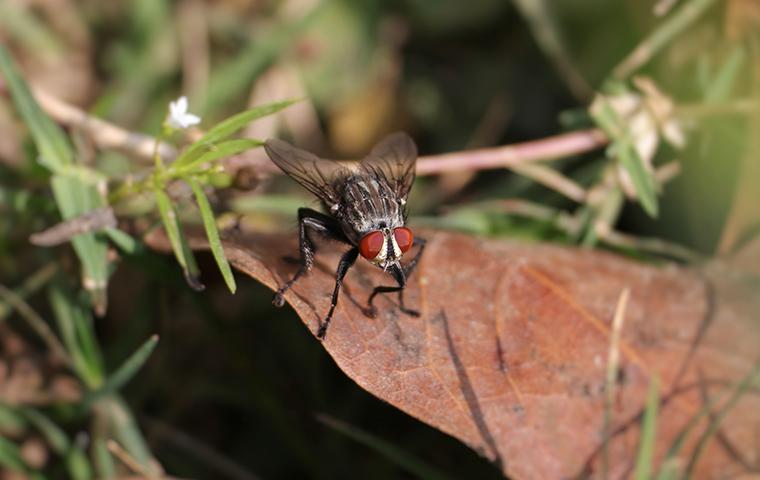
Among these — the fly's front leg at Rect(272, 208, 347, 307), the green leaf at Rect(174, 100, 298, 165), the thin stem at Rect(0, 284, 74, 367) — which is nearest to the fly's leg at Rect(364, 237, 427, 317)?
the fly's front leg at Rect(272, 208, 347, 307)

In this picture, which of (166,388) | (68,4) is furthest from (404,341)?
(68,4)

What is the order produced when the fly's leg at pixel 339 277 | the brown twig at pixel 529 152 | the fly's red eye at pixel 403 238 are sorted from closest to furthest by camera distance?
the fly's leg at pixel 339 277, the fly's red eye at pixel 403 238, the brown twig at pixel 529 152

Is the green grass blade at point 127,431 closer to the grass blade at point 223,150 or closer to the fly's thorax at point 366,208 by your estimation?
the grass blade at point 223,150

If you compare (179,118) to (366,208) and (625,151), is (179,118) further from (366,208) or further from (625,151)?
(625,151)

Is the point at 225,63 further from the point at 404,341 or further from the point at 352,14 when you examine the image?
the point at 404,341

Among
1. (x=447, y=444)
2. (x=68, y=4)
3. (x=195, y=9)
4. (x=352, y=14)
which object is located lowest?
(x=447, y=444)

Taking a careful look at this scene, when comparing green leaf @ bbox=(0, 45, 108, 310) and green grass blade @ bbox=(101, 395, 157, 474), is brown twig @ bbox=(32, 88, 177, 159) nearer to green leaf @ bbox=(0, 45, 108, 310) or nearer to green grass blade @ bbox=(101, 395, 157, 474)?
green leaf @ bbox=(0, 45, 108, 310)

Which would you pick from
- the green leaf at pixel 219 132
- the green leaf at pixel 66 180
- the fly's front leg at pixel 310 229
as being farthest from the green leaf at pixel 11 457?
the green leaf at pixel 219 132
